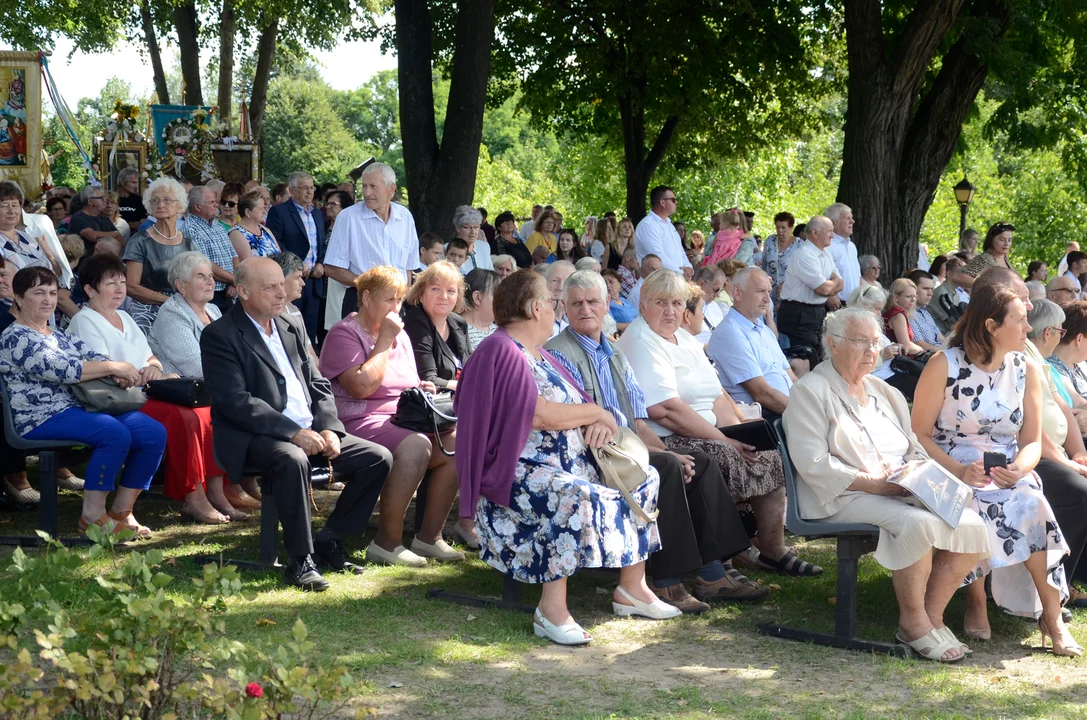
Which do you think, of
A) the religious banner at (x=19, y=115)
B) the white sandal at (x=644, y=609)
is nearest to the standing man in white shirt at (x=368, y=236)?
the white sandal at (x=644, y=609)

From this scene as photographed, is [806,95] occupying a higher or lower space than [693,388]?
higher

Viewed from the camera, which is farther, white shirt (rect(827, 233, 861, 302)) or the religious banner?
the religious banner

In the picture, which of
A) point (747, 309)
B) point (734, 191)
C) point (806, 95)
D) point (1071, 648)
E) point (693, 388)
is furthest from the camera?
point (734, 191)

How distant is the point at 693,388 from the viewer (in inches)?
268

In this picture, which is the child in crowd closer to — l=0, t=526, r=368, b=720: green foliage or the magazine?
the magazine

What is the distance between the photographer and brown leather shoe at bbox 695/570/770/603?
20.1 ft

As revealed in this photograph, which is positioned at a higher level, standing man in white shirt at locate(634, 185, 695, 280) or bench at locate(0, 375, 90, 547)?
standing man in white shirt at locate(634, 185, 695, 280)

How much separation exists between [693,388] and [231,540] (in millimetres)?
2704

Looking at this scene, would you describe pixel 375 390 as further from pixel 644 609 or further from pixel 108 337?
pixel 644 609

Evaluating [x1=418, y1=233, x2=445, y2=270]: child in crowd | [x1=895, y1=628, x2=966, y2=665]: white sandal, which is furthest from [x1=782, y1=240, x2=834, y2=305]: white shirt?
[x1=895, y1=628, x2=966, y2=665]: white sandal

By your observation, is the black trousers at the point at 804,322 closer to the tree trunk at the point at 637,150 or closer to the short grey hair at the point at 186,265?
the short grey hair at the point at 186,265

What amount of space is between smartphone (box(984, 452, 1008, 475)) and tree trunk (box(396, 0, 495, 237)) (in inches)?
294

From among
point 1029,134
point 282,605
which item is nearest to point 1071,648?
point 282,605

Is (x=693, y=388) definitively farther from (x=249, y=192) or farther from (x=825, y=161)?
(x=825, y=161)
